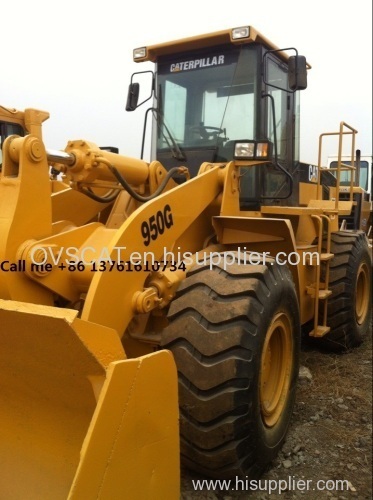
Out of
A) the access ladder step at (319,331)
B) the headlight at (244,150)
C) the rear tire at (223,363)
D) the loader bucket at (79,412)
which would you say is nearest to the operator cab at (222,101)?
the headlight at (244,150)

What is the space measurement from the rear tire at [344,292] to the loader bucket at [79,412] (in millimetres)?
2970

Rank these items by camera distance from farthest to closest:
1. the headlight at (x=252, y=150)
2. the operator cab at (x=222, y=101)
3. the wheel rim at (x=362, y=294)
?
the wheel rim at (x=362, y=294), the operator cab at (x=222, y=101), the headlight at (x=252, y=150)

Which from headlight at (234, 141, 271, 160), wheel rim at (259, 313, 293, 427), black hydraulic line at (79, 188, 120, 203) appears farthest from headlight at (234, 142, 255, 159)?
wheel rim at (259, 313, 293, 427)

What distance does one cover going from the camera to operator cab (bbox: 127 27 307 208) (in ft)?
12.9

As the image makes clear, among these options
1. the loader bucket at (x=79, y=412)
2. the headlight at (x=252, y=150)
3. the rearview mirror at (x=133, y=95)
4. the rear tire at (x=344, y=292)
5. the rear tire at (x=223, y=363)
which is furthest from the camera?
the rear tire at (x=344, y=292)

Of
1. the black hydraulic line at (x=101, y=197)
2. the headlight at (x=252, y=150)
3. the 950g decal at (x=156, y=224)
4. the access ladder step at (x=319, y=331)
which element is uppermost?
the headlight at (x=252, y=150)

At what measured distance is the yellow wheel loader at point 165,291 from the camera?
75.7 inches

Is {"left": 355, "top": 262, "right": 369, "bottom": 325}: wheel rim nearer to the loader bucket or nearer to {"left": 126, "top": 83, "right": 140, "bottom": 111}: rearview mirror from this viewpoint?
{"left": 126, "top": 83, "right": 140, "bottom": 111}: rearview mirror

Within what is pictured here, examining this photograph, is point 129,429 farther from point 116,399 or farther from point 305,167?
point 305,167

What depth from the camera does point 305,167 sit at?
5.45 m

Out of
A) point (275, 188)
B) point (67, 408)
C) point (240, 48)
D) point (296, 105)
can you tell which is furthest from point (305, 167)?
point (67, 408)

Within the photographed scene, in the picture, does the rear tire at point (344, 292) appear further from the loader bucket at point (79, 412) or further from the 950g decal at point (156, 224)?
the loader bucket at point (79, 412)

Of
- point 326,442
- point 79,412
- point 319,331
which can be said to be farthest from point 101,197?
point 326,442

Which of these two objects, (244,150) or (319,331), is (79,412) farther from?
(319,331)
